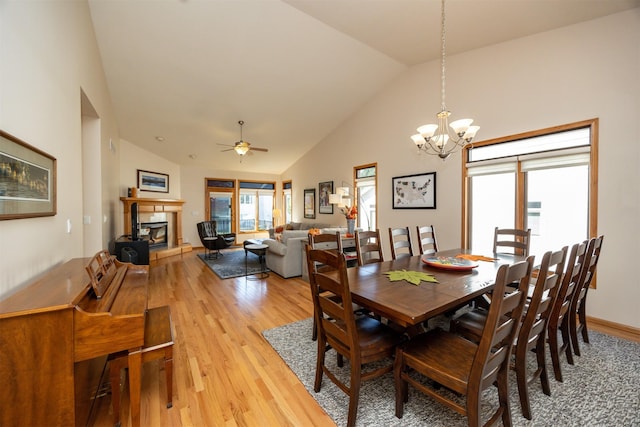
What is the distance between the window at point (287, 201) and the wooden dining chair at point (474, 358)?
7507 millimetres

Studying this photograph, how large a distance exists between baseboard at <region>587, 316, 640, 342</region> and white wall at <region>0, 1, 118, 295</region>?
16.4ft

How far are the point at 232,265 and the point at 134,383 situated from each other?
4.31 metres

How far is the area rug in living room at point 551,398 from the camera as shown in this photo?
1.59 m

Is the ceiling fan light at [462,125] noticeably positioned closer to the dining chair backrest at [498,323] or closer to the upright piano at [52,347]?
the dining chair backrest at [498,323]

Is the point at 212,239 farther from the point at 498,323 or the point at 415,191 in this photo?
the point at 498,323

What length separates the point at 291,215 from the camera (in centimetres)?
888

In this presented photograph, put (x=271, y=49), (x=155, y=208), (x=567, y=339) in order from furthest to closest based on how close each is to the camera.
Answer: (x=155, y=208), (x=271, y=49), (x=567, y=339)

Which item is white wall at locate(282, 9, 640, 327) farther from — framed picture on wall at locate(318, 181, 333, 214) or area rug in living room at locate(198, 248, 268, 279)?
area rug in living room at locate(198, 248, 268, 279)

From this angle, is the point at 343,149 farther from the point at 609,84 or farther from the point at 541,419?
the point at 541,419

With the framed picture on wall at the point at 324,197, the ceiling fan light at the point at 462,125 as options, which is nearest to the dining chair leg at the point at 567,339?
the ceiling fan light at the point at 462,125

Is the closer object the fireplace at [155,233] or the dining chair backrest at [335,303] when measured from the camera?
the dining chair backrest at [335,303]

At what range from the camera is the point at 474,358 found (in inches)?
48.4

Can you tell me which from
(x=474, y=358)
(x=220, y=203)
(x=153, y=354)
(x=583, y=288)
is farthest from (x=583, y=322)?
(x=220, y=203)

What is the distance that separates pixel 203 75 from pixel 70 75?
2212 mm
